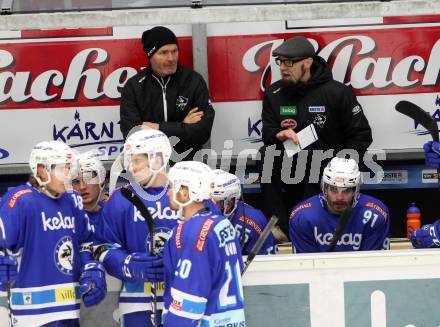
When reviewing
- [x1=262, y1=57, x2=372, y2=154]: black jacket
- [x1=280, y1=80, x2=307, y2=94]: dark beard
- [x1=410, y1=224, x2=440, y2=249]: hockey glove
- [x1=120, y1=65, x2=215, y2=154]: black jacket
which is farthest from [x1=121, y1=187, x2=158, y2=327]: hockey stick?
[x1=280, y1=80, x2=307, y2=94]: dark beard

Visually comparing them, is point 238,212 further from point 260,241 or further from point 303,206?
point 260,241

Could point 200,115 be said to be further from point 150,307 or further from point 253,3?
point 150,307

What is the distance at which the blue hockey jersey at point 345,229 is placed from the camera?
645 cm

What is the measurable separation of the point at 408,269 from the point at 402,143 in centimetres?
203

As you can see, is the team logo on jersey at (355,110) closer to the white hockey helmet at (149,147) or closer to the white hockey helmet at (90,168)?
the white hockey helmet at (90,168)

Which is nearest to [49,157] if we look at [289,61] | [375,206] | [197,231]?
[197,231]

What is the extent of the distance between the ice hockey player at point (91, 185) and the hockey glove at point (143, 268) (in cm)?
108

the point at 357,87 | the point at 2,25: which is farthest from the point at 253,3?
the point at 2,25

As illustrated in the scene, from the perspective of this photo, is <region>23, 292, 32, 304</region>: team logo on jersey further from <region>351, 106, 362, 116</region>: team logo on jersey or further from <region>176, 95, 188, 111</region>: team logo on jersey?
<region>351, 106, 362, 116</region>: team logo on jersey

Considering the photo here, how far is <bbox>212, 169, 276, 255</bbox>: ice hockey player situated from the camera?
6465mm

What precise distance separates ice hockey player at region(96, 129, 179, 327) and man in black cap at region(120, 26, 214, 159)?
4.96 ft

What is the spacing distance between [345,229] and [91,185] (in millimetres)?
1404

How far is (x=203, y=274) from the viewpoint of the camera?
4.79m

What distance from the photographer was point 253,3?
7.49 m
